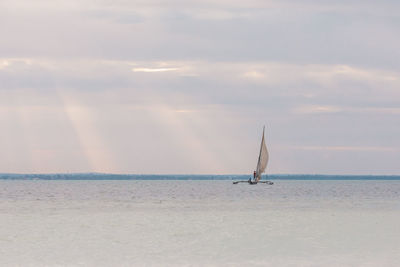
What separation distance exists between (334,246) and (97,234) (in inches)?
618

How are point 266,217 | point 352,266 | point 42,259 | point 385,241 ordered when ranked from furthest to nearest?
point 266,217, point 385,241, point 42,259, point 352,266

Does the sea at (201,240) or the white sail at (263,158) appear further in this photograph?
the white sail at (263,158)

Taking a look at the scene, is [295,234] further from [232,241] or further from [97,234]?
[97,234]

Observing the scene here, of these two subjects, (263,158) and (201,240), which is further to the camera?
(263,158)

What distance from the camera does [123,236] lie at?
1609 inches

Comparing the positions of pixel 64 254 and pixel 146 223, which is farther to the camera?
pixel 146 223

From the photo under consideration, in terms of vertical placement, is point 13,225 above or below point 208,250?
below

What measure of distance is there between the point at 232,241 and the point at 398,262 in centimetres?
1113

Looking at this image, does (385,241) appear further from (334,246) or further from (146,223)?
(146,223)

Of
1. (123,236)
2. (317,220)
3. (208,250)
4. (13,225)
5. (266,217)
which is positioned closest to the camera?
(208,250)

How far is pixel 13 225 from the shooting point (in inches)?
1935

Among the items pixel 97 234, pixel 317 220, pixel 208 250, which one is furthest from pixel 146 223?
pixel 208 250

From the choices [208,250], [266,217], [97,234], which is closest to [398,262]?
[208,250]

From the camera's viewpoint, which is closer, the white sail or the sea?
the sea
